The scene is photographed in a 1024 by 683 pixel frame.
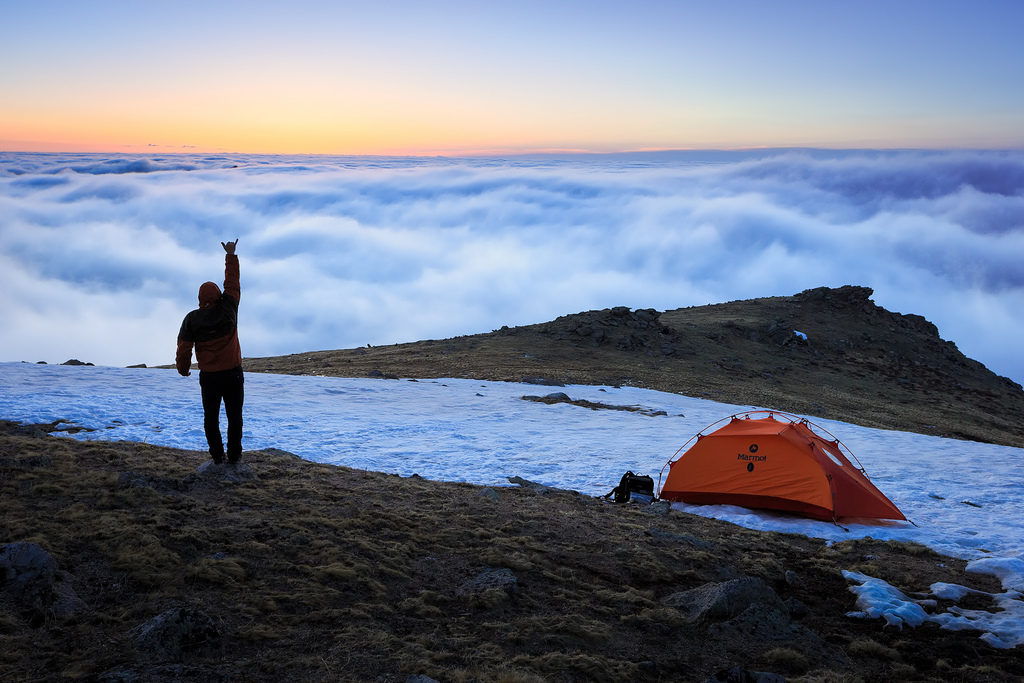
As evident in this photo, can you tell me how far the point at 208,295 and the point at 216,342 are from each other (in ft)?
2.53

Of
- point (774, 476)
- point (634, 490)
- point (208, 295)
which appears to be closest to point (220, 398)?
point (208, 295)

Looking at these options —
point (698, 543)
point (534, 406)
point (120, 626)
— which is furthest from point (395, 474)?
point (534, 406)

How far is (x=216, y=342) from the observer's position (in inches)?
418

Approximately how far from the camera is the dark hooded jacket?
1038 cm

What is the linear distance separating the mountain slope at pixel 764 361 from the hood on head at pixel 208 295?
79.5 ft

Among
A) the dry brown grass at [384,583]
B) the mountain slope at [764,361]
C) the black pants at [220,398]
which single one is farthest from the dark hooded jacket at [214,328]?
the mountain slope at [764,361]

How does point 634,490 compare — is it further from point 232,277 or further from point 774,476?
point 232,277

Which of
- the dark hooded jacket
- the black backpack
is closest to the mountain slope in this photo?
the black backpack

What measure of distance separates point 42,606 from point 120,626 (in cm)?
83

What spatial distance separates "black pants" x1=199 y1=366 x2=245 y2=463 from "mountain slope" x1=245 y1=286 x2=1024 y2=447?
23.0m

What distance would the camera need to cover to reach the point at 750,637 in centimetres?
836

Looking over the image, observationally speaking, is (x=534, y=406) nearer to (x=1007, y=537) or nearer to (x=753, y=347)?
(x=1007, y=537)

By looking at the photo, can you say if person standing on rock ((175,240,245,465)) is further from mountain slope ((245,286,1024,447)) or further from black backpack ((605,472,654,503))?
mountain slope ((245,286,1024,447))

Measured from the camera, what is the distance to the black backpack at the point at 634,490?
15.5 metres
